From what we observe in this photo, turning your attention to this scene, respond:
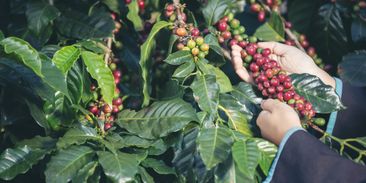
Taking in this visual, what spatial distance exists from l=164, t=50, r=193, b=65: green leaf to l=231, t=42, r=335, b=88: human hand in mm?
299

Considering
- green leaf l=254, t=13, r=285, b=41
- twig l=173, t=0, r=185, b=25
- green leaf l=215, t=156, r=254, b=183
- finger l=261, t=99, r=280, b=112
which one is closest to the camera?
green leaf l=215, t=156, r=254, b=183

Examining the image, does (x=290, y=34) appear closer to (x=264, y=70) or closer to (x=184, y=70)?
(x=264, y=70)

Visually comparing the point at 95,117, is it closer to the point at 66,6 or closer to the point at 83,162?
the point at 83,162

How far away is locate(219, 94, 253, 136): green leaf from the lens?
5.64ft

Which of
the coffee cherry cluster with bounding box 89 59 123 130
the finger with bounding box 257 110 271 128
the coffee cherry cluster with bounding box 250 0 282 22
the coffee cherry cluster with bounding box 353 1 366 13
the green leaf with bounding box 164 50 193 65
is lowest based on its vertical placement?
the coffee cherry cluster with bounding box 89 59 123 130

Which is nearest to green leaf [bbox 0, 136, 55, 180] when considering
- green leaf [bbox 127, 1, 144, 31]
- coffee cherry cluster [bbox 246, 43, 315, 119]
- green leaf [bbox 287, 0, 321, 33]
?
green leaf [bbox 127, 1, 144, 31]

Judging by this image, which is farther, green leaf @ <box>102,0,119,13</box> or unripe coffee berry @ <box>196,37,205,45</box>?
green leaf @ <box>102,0,119,13</box>

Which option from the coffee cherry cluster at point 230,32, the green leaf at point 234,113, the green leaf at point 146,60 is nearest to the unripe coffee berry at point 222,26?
the coffee cherry cluster at point 230,32

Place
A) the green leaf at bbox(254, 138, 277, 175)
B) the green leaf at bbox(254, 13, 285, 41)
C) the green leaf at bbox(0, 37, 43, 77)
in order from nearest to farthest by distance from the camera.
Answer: the green leaf at bbox(0, 37, 43, 77) < the green leaf at bbox(254, 138, 277, 175) < the green leaf at bbox(254, 13, 285, 41)

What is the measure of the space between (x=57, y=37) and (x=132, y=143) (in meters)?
0.71

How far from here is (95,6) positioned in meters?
2.18

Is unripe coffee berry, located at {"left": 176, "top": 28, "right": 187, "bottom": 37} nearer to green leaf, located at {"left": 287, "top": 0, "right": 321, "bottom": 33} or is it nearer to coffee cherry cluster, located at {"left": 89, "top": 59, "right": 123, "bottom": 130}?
coffee cherry cluster, located at {"left": 89, "top": 59, "right": 123, "bottom": 130}

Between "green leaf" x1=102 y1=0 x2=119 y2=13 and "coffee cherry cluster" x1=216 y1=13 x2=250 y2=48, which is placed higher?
"green leaf" x1=102 y1=0 x2=119 y2=13

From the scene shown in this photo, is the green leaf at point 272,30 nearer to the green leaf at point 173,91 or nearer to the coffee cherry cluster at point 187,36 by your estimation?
the coffee cherry cluster at point 187,36
